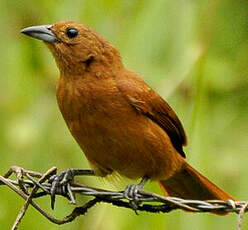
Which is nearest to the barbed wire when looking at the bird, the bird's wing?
the bird

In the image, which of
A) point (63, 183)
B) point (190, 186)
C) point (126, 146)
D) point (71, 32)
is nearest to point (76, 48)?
point (71, 32)

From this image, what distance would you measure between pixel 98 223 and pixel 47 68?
3.35 feet

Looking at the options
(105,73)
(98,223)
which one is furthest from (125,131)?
(98,223)

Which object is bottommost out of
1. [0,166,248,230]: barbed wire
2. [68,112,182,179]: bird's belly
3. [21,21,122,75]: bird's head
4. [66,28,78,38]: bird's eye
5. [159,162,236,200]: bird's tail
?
[0,166,248,230]: barbed wire

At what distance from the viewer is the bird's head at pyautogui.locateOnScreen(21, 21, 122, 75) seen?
16.8ft

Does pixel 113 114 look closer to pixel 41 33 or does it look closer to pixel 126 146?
pixel 126 146

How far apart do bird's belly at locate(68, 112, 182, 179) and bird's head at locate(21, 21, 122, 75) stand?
0.36 meters

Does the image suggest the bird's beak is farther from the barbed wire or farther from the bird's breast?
the barbed wire

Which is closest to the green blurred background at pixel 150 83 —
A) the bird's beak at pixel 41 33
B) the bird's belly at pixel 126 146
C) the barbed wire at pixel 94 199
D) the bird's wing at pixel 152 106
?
the bird's wing at pixel 152 106

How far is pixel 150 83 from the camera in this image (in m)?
5.71

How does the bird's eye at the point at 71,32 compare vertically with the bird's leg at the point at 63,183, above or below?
above

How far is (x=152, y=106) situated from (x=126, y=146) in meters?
0.41

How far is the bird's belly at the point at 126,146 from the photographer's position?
4891 mm

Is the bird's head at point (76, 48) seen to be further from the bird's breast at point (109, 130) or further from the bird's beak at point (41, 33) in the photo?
the bird's breast at point (109, 130)
